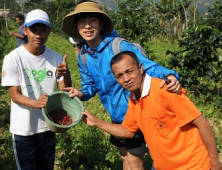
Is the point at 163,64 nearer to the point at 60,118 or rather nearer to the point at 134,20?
the point at 134,20

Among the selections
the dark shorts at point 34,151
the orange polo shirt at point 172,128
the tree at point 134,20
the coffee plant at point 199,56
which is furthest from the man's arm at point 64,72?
the tree at point 134,20

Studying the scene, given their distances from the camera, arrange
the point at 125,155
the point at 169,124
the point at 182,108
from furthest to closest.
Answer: the point at 125,155 → the point at 169,124 → the point at 182,108

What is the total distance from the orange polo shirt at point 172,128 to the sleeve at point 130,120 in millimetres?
188

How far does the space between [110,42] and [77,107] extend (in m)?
0.61

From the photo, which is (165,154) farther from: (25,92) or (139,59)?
(25,92)

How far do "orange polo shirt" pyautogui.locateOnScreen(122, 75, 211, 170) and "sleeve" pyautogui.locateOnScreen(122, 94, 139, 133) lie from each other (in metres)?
0.19

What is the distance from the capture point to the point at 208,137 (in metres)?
1.78

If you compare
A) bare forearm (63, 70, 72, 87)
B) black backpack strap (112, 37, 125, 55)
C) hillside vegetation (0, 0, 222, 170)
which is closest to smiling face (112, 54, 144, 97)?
black backpack strap (112, 37, 125, 55)

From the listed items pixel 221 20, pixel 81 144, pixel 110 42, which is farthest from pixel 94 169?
pixel 221 20

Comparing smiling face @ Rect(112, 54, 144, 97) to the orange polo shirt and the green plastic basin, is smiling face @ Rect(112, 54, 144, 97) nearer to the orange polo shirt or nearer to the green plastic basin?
the orange polo shirt

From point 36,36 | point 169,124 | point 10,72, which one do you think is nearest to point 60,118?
point 10,72

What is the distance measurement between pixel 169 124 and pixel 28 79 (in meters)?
1.22

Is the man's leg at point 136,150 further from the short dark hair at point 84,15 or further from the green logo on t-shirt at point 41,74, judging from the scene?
the short dark hair at point 84,15

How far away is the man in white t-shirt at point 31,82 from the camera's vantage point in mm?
2250
